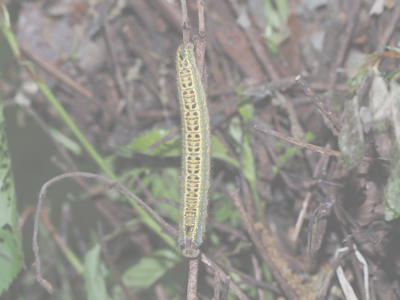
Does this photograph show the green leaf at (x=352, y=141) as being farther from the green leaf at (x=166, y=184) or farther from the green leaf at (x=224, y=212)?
the green leaf at (x=166, y=184)

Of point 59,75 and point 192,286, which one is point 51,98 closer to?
point 59,75

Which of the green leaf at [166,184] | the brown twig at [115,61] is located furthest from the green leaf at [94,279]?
the brown twig at [115,61]

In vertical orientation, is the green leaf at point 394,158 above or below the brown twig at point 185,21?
below

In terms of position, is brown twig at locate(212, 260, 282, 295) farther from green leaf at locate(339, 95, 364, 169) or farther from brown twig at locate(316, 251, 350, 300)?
green leaf at locate(339, 95, 364, 169)

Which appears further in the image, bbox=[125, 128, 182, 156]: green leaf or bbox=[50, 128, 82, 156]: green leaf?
bbox=[50, 128, 82, 156]: green leaf

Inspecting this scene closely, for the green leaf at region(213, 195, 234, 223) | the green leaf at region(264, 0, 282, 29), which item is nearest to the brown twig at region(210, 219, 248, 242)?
the green leaf at region(213, 195, 234, 223)

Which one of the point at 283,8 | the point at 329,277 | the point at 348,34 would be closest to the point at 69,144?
the point at 283,8
